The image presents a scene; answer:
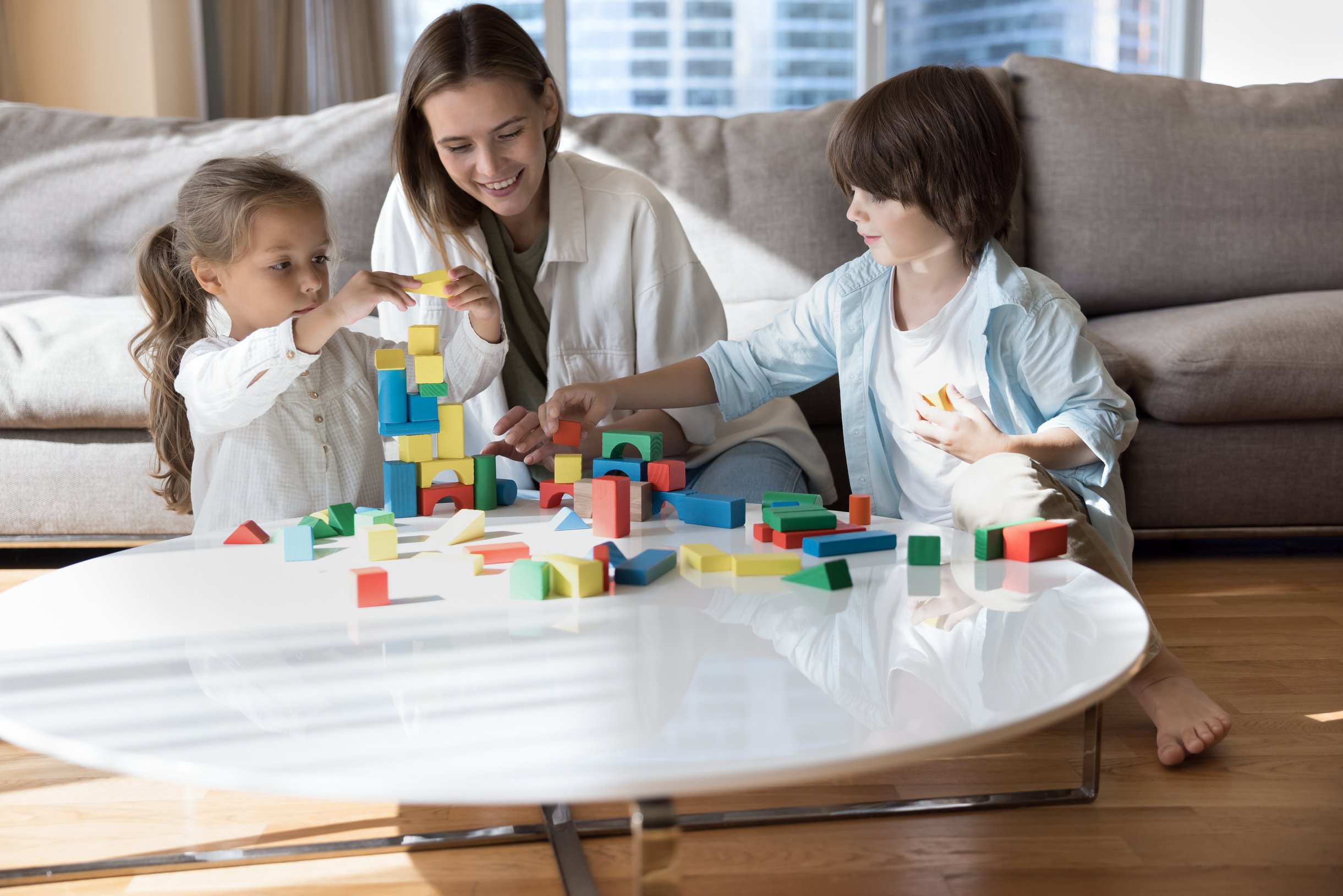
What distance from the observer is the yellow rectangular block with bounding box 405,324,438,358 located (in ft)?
4.07

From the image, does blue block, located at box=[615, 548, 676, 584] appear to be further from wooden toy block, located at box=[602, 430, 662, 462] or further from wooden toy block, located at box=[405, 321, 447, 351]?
wooden toy block, located at box=[405, 321, 447, 351]

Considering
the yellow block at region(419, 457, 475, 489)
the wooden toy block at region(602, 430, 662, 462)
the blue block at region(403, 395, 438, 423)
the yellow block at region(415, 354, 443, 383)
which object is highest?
the yellow block at region(415, 354, 443, 383)

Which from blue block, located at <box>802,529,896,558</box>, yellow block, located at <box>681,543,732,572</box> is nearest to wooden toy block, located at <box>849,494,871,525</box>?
blue block, located at <box>802,529,896,558</box>

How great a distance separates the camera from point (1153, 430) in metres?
1.86

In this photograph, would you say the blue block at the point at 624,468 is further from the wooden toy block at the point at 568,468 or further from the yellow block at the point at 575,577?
the yellow block at the point at 575,577

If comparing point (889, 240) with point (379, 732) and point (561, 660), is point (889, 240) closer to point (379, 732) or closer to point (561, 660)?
point (561, 660)

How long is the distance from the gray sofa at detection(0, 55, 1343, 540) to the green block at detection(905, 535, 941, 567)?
39.0 inches

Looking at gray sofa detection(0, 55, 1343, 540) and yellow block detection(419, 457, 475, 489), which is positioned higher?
gray sofa detection(0, 55, 1343, 540)

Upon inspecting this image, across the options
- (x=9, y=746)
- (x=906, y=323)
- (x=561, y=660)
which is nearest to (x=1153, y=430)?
(x=906, y=323)

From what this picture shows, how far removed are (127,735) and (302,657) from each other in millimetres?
134

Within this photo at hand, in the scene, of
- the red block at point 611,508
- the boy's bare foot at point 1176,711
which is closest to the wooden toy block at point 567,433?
the red block at point 611,508

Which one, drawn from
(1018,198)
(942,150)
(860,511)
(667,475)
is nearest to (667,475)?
(667,475)

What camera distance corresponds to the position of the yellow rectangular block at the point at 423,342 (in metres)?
1.24

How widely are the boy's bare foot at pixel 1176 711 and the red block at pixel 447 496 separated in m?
0.77
